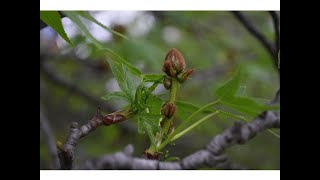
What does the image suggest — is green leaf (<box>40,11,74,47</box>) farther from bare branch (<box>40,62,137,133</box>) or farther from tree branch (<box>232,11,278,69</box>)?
bare branch (<box>40,62,137,133</box>)

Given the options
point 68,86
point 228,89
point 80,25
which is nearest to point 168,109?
point 228,89

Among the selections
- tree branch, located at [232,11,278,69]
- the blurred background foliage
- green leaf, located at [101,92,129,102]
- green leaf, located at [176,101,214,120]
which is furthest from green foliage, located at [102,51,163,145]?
the blurred background foliage

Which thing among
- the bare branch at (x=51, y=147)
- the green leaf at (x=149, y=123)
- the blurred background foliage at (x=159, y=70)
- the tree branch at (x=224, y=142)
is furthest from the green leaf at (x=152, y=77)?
the blurred background foliage at (x=159, y=70)

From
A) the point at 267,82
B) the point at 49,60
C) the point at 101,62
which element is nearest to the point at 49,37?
the point at 49,60

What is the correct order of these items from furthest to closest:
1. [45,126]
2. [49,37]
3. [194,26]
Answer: [194,26], [49,37], [45,126]

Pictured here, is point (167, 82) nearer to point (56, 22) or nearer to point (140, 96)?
point (140, 96)

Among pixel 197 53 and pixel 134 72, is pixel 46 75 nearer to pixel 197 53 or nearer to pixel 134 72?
pixel 197 53
